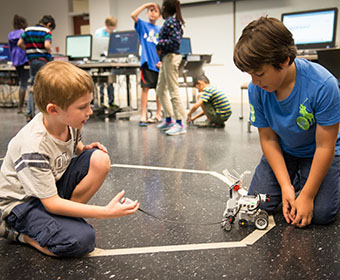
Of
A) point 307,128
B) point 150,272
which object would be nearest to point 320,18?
point 307,128

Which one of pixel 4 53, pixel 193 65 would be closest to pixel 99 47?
pixel 193 65

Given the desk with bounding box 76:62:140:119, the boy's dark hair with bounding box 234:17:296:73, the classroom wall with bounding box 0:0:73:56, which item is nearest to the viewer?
the boy's dark hair with bounding box 234:17:296:73

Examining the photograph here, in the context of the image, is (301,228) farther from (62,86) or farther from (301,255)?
(62,86)

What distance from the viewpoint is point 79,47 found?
5.71 m

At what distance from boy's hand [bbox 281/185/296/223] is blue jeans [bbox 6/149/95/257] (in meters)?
0.73

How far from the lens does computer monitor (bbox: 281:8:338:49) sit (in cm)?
382

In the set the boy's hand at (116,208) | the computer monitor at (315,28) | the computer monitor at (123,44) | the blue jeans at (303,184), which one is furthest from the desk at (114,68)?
the boy's hand at (116,208)

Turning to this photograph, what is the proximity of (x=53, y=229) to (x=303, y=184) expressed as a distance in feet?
3.38

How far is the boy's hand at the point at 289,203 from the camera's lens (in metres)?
1.33

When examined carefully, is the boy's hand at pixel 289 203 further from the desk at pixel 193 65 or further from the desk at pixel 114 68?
the desk at pixel 193 65

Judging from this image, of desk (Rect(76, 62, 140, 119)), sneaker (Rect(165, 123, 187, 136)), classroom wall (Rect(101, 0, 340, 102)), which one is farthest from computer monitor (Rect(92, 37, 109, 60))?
sneaker (Rect(165, 123, 187, 136))

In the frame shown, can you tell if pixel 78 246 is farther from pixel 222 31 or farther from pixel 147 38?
pixel 222 31

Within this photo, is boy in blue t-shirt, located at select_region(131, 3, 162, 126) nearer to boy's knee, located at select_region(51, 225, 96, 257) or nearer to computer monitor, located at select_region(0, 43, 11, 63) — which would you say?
boy's knee, located at select_region(51, 225, 96, 257)

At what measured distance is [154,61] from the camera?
162 inches
